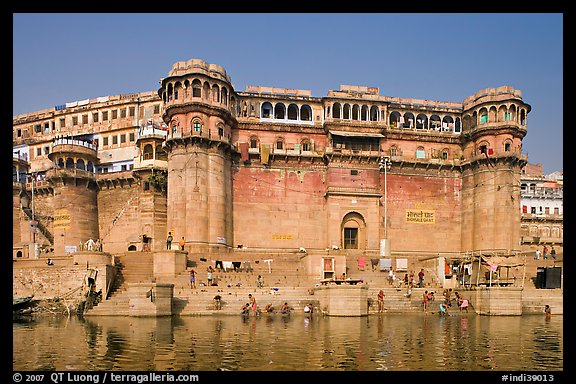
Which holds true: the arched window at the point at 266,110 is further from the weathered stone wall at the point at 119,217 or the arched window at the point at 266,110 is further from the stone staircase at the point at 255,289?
the weathered stone wall at the point at 119,217

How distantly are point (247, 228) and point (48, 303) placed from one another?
57.7ft

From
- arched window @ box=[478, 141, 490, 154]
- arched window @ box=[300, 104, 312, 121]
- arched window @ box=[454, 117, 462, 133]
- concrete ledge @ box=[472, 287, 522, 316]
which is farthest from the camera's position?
arched window @ box=[454, 117, 462, 133]

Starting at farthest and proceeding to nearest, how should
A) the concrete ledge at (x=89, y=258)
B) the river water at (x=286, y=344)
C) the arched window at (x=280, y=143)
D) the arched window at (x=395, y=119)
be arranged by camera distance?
the arched window at (x=395, y=119) < the arched window at (x=280, y=143) < the concrete ledge at (x=89, y=258) < the river water at (x=286, y=344)

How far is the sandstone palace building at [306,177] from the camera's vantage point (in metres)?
40.4

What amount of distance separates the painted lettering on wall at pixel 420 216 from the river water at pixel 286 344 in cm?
2051

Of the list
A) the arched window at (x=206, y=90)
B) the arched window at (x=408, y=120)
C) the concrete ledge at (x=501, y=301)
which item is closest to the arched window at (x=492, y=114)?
the arched window at (x=408, y=120)

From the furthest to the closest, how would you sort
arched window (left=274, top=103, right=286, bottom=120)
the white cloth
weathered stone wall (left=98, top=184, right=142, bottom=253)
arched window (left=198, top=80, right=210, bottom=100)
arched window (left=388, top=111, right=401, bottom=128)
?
arched window (left=388, top=111, right=401, bottom=128) < weathered stone wall (left=98, top=184, right=142, bottom=253) < arched window (left=274, top=103, right=286, bottom=120) < arched window (left=198, top=80, right=210, bottom=100) < the white cloth

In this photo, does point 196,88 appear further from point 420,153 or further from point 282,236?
point 420,153

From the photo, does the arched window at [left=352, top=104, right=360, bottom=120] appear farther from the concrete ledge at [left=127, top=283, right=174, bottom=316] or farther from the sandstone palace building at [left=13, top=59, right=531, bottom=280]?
the concrete ledge at [left=127, top=283, right=174, bottom=316]

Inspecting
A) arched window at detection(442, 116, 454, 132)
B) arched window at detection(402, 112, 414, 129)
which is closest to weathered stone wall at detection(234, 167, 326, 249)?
arched window at detection(402, 112, 414, 129)

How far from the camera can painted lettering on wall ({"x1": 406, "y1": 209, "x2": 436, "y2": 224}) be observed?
45906 mm

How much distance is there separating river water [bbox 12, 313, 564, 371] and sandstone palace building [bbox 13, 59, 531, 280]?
52.9ft

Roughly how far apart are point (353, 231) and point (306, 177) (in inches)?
244

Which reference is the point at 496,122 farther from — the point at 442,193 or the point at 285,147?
the point at 285,147
